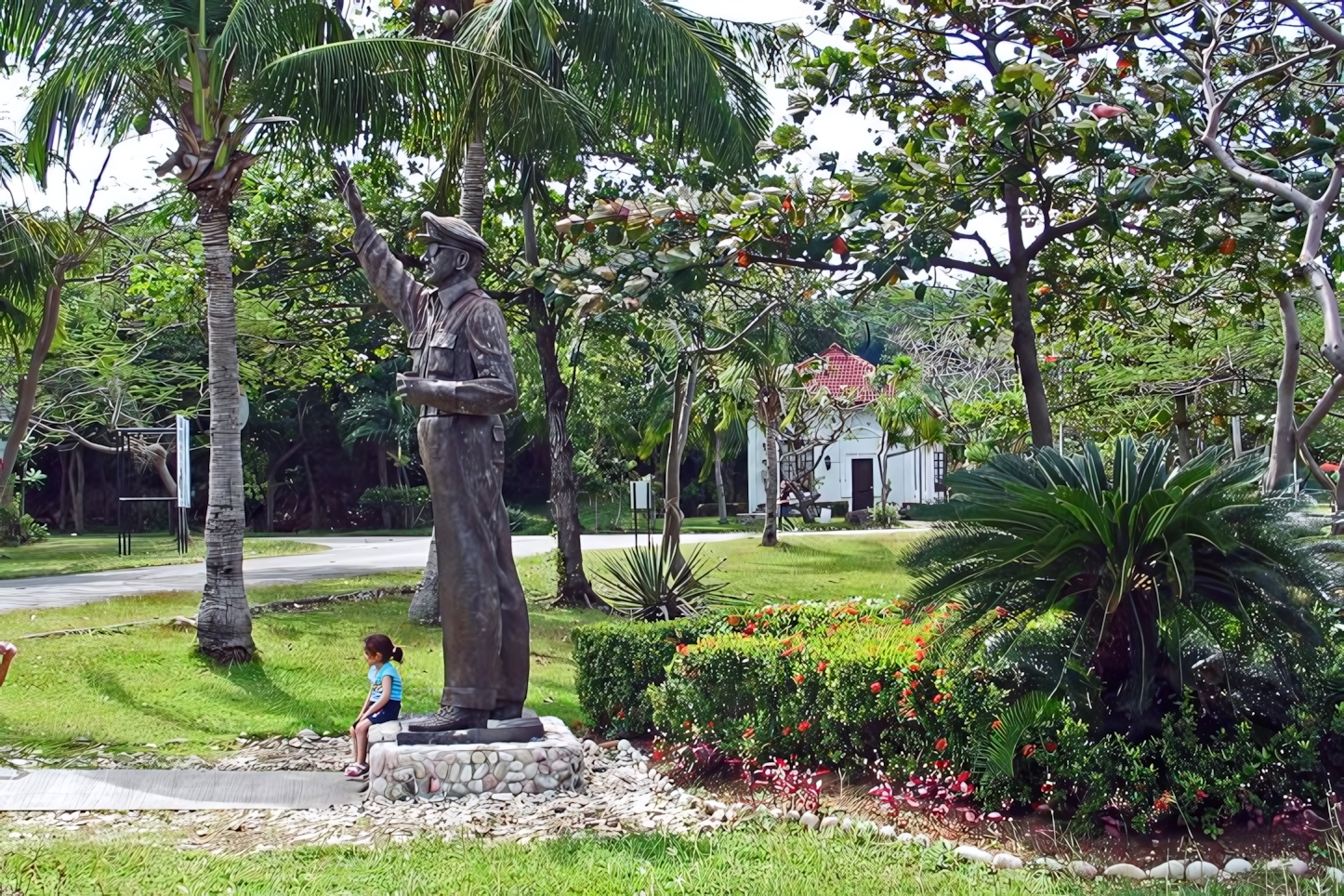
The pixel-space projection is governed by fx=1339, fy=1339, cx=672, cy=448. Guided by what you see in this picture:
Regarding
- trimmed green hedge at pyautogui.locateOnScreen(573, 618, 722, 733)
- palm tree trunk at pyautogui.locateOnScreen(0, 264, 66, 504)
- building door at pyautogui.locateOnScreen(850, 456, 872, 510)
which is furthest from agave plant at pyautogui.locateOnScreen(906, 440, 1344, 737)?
building door at pyautogui.locateOnScreen(850, 456, 872, 510)


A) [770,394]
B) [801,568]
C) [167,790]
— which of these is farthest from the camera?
[770,394]

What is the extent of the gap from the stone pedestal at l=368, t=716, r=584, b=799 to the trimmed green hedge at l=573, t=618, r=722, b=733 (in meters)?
1.55

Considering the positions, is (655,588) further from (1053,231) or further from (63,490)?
(63,490)

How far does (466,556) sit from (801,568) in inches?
591

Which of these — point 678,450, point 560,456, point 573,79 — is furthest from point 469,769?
point 678,450

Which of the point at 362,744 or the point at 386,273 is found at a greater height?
the point at 386,273

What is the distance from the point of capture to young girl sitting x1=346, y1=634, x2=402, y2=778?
8008 mm

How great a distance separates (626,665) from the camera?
913 centimetres

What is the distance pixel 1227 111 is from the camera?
8.41 meters

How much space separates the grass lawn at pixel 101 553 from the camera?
76.3 feet

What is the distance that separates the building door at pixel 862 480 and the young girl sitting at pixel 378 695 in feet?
125

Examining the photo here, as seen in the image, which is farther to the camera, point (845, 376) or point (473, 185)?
point (845, 376)

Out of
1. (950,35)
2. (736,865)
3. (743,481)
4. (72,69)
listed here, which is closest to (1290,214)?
(950,35)

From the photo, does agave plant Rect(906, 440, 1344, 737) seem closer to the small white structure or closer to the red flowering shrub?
the red flowering shrub
